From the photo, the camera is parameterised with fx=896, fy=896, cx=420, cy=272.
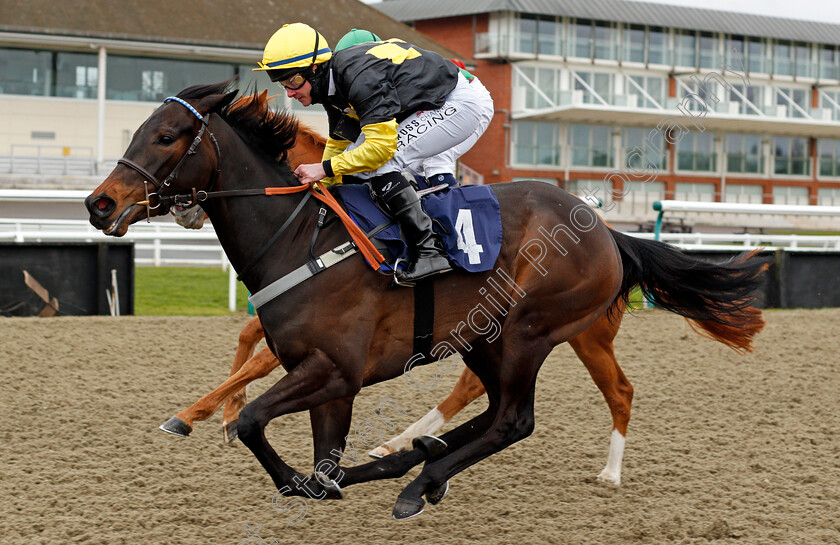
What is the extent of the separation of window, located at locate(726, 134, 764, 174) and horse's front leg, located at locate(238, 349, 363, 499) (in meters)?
30.1

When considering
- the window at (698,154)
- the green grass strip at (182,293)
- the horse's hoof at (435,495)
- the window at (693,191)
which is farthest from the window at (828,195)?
the horse's hoof at (435,495)

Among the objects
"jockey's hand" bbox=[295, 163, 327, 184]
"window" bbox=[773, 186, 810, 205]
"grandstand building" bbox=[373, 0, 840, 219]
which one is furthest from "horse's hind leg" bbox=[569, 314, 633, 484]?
"window" bbox=[773, 186, 810, 205]

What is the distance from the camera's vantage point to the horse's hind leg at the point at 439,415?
422 centimetres

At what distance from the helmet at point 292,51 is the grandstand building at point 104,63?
14428 mm

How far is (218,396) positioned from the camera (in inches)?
158

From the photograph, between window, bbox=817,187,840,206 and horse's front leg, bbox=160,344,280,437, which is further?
window, bbox=817,187,840,206

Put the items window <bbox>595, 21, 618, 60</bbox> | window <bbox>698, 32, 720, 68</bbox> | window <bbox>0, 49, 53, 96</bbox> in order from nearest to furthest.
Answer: window <bbox>0, 49, 53, 96</bbox>
window <bbox>595, 21, 618, 60</bbox>
window <bbox>698, 32, 720, 68</bbox>

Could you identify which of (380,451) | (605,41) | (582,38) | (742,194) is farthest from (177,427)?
(742,194)

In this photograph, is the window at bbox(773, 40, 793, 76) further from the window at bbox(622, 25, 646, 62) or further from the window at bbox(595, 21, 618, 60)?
the window at bbox(595, 21, 618, 60)

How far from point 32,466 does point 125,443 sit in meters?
0.47

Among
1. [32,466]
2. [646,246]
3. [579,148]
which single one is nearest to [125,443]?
[32,466]

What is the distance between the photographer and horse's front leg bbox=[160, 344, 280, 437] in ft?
12.8

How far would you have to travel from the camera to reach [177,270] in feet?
39.8

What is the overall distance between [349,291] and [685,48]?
3066 cm
